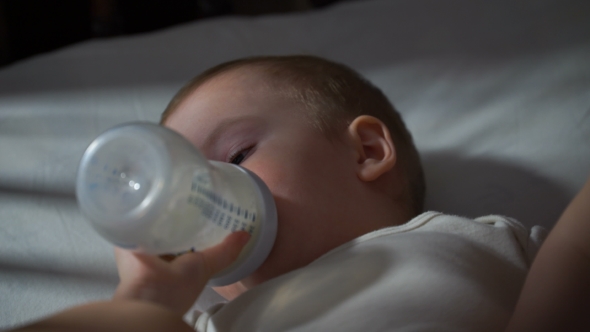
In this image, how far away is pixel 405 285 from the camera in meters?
0.69

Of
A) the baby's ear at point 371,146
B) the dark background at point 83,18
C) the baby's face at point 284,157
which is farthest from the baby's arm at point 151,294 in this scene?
the dark background at point 83,18

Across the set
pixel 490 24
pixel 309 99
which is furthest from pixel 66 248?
pixel 490 24

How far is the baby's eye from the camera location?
2.75 ft

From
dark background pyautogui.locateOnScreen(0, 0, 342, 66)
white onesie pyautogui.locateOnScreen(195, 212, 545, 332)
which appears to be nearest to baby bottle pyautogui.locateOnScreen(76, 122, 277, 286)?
white onesie pyautogui.locateOnScreen(195, 212, 545, 332)

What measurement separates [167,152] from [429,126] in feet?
2.78

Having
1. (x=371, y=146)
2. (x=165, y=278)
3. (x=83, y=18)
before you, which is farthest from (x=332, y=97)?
(x=83, y=18)

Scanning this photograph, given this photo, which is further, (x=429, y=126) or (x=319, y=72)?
(x=429, y=126)

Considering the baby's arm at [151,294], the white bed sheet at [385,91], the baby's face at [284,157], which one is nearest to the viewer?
the baby's arm at [151,294]

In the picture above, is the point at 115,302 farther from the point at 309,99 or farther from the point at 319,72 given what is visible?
the point at 319,72

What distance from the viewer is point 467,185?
1.10 metres

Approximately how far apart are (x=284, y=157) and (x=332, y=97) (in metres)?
0.21

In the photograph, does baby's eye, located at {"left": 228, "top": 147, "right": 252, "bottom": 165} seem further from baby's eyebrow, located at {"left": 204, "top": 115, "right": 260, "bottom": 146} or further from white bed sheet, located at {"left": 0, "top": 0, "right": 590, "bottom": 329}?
white bed sheet, located at {"left": 0, "top": 0, "right": 590, "bottom": 329}

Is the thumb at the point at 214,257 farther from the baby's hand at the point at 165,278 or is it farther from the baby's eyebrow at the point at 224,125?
the baby's eyebrow at the point at 224,125

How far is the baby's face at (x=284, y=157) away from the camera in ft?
2.58
